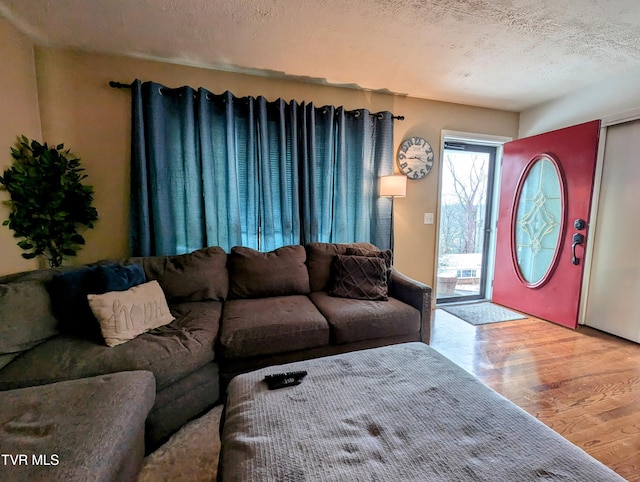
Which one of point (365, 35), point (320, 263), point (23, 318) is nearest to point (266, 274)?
point (320, 263)

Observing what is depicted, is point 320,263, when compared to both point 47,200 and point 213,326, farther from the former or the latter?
point 47,200

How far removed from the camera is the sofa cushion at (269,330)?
1695 millimetres

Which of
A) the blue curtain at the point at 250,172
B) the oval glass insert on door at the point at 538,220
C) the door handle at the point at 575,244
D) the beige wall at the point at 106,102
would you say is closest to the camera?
the beige wall at the point at 106,102

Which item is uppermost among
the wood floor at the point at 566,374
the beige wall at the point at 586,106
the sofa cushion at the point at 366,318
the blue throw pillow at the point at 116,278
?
the beige wall at the point at 586,106

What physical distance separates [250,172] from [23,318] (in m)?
1.81

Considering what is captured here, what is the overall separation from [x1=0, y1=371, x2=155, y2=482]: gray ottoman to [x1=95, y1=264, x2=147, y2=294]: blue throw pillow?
24.8 inches

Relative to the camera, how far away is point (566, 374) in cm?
208

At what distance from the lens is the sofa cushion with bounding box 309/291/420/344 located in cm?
191

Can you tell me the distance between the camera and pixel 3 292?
1398mm

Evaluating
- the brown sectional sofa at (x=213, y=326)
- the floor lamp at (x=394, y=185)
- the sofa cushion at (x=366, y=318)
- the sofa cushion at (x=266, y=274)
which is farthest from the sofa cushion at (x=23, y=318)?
the floor lamp at (x=394, y=185)

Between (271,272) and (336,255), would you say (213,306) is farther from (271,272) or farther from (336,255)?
(336,255)

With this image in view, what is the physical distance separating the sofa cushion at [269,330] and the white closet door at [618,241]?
3012 millimetres

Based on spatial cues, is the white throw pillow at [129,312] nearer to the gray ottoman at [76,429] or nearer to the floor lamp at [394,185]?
the gray ottoman at [76,429]

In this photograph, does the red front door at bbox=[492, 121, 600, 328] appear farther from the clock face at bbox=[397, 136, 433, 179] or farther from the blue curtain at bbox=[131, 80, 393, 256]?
the blue curtain at bbox=[131, 80, 393, 256]
